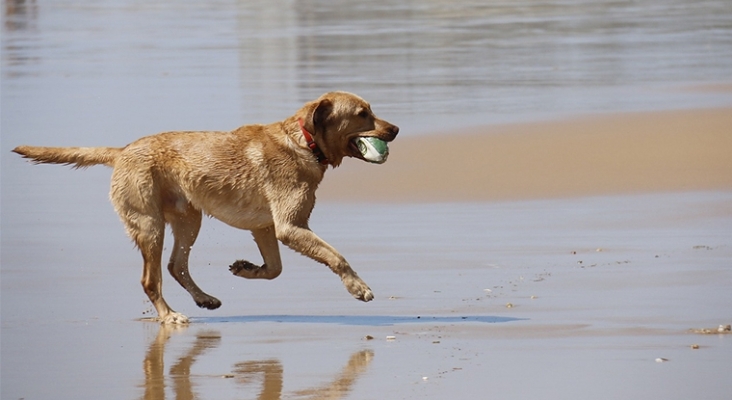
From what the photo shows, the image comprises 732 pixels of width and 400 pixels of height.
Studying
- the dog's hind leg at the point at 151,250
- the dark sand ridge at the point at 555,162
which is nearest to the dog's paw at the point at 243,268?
the dog's hind leg at the point at 151,250

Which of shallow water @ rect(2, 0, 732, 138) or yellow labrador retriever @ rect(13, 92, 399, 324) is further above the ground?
yellow labrador retriever @ rect(13, 92, 399, 324)

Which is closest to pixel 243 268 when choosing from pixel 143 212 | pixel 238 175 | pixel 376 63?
pixel 238 175

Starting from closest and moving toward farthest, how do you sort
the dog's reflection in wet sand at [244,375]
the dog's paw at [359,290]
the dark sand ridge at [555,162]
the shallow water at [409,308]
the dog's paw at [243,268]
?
the dog's reflection in wet sand at [244,375] → the shallow water at [409,308] → the dog's paw at [359,290] → the dog's paw at [243,268] → the dark sand ridge at [555,162]

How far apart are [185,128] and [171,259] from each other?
6.64 m

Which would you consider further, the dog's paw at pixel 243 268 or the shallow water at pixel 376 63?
the shallow water at pixel 376 63

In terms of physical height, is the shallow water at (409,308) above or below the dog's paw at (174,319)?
above

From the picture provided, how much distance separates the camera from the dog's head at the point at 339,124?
8492 millimetres

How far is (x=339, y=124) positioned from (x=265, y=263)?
1005 mm

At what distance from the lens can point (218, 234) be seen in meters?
10.7

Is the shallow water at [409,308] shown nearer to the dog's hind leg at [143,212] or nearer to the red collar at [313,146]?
the dog's hind leg at [143,212]

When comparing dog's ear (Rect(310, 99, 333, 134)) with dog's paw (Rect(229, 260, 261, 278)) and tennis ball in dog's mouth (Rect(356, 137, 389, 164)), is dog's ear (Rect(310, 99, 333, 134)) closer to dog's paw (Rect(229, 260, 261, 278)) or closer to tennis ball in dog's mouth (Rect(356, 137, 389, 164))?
tennis ball in dog's mouth (Rect(356, 137, 389, 164))

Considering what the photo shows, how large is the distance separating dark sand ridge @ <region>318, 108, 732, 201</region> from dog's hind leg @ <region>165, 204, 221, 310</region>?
318 centimetres

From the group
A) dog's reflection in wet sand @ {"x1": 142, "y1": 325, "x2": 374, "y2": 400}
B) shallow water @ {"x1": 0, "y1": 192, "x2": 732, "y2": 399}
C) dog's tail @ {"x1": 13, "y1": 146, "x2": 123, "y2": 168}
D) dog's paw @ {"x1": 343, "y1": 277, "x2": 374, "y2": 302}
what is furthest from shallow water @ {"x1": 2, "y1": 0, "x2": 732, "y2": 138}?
dog's reflection in wet sand @ {"x1": 142, "y1": 325, "x2": 374, "y2": 400}

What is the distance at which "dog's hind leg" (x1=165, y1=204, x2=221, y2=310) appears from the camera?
341 inches
